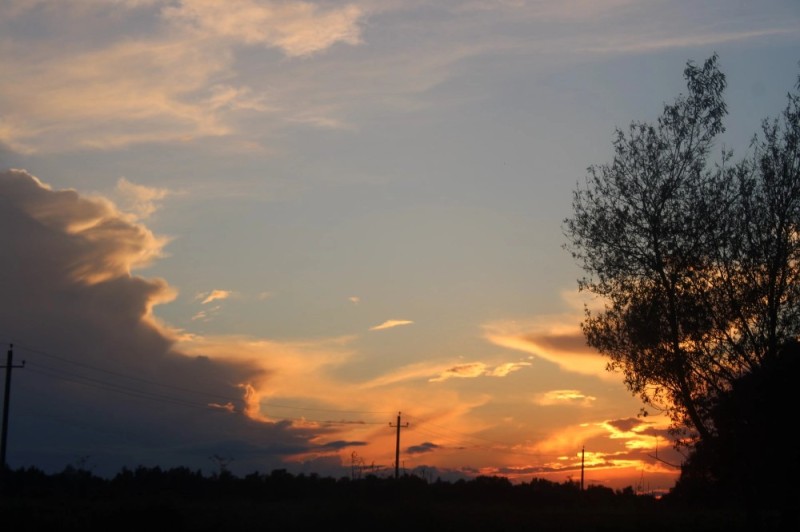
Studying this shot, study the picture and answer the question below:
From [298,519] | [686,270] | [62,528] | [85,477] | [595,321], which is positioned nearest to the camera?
[686,270]

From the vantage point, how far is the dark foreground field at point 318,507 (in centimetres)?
4469

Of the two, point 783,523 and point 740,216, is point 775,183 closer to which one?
point 740,216

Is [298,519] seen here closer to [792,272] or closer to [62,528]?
[62,528]

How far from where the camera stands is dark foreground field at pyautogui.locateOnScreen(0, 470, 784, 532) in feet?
147

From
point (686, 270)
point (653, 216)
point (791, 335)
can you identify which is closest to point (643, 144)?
point (653, 216)

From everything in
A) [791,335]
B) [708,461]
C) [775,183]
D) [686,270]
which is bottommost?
[708,461]

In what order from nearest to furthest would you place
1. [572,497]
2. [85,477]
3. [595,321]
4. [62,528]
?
[595,321]
[62,528]
[85,477]
[572,497]

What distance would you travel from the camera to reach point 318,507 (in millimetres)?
54438

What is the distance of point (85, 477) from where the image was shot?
79.4 m

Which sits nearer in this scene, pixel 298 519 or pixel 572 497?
pixel 298 519

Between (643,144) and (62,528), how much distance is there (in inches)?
1134

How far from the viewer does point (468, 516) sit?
56.8 m

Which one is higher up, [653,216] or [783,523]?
[653,216]

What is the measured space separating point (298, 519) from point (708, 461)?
24.7m
